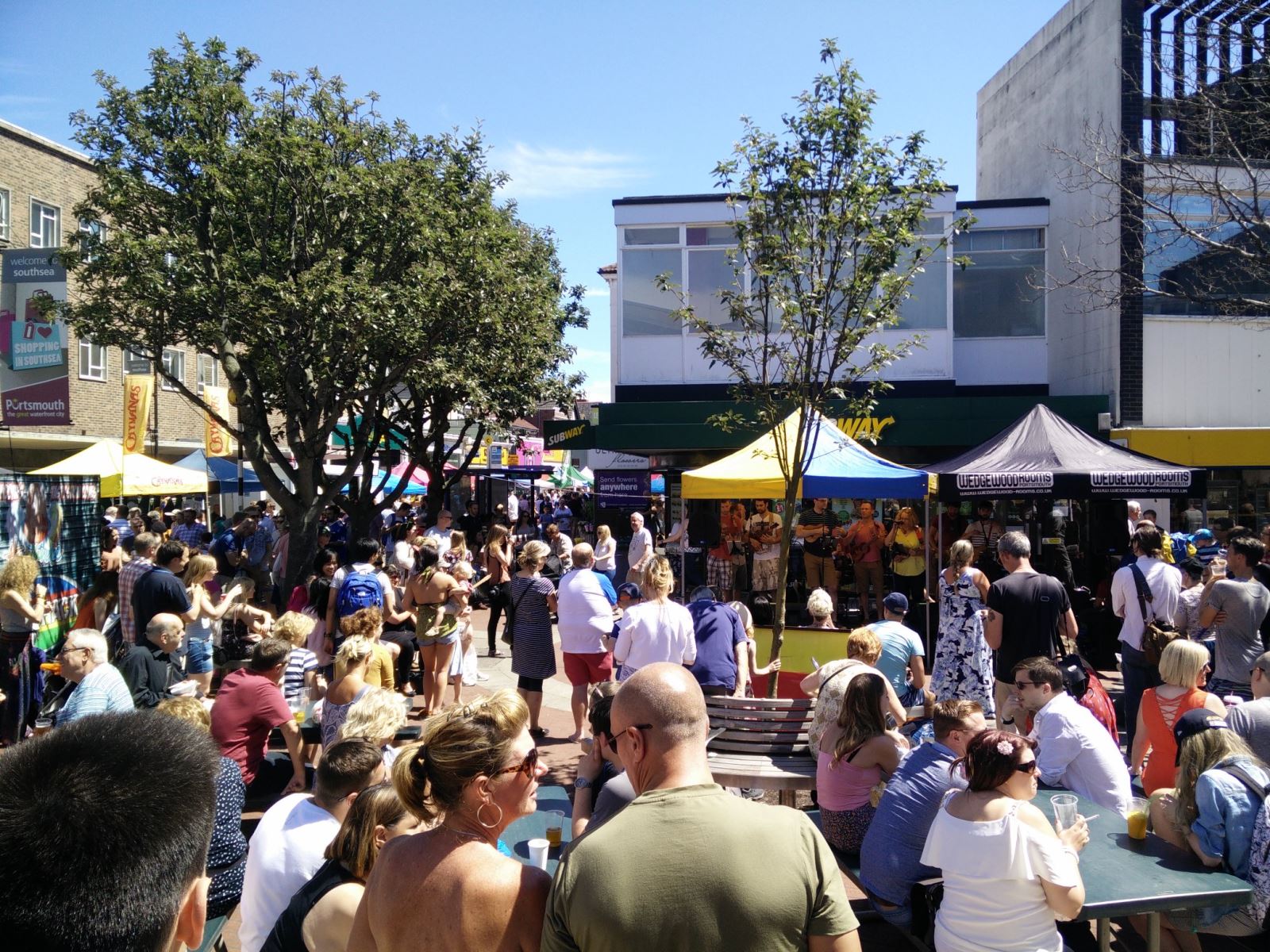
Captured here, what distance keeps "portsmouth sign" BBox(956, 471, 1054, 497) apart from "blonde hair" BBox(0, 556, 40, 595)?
8703mm

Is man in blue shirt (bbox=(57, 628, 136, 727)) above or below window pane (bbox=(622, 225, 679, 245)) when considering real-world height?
below

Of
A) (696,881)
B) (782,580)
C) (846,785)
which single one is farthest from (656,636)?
(696,881)

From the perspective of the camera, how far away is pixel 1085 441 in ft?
37.0

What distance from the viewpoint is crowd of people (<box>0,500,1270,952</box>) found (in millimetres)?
1500

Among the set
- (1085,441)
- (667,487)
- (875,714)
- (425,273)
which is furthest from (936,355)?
(875,714)

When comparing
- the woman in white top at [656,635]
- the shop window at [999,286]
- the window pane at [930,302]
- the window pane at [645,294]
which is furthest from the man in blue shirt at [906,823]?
the shop window at [999,286]

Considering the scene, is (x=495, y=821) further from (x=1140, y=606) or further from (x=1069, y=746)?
(x=1140, y=606)

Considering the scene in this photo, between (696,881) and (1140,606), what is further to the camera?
(1140,606)

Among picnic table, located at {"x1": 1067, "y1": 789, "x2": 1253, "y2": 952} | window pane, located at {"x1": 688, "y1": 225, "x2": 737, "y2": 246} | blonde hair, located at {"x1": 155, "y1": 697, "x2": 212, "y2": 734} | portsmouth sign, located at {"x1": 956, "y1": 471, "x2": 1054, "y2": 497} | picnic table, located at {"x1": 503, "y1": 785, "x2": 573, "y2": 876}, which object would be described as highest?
window pane, located at {"x1": 688, "y1": 225, "x2": 737, "y2": 246}

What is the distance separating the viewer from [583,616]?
25.6ft

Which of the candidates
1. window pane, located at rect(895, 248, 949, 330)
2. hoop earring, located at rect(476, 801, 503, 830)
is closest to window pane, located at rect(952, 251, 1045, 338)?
window pane, located at rect(895, 248, 949, 330)

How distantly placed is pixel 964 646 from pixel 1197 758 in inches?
144

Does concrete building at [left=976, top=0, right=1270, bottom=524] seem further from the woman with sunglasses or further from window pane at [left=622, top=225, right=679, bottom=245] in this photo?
the woman with sunglasses

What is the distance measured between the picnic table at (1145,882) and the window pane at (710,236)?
52.4 feet
